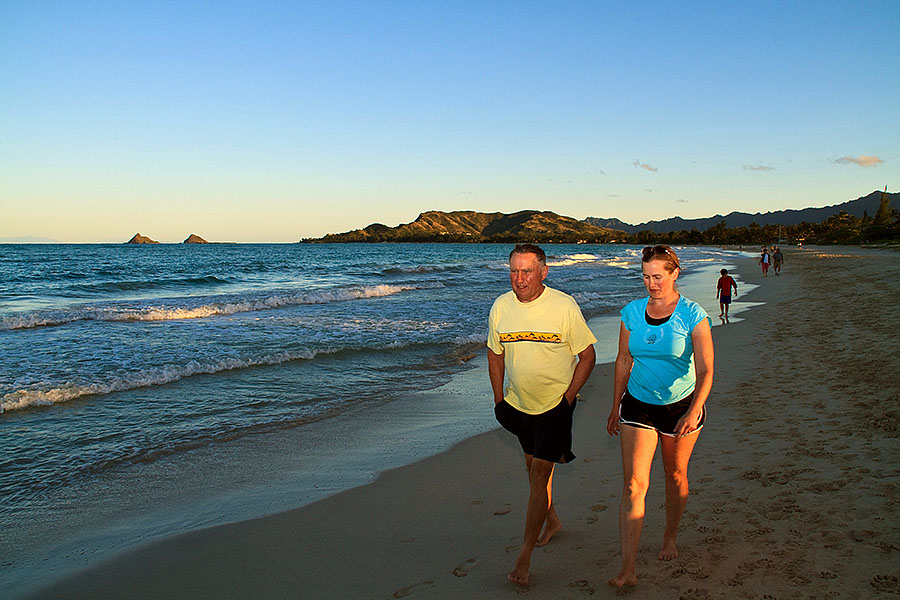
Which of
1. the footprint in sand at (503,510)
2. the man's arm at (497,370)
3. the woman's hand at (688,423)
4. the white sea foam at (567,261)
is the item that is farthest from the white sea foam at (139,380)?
the white sea foam at (567,261)

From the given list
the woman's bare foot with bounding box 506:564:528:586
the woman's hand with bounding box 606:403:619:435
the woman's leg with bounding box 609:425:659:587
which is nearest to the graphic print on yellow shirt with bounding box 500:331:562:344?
the woman's hand with bounding box 606:403:619:435

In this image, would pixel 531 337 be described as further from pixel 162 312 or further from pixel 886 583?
pixel 162 312

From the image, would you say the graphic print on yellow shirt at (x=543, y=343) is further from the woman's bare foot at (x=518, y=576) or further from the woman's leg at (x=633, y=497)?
the woman's bare foot at (x=518, y=576)

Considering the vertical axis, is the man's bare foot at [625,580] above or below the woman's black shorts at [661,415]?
below

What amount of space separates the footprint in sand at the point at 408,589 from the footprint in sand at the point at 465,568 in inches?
7.3

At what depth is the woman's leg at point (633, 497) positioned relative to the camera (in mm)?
3201

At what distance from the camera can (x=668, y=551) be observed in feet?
11.5

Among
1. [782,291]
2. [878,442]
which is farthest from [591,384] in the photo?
[782,291]

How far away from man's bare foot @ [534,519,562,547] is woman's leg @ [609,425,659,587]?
669 mm

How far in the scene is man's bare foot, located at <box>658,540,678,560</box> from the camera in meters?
3.49

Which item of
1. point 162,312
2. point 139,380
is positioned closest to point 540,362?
point 139,380

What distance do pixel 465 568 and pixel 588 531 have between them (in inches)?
36.6

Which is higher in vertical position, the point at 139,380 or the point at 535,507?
the point at 535,507

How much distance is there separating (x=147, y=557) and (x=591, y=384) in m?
6.74
